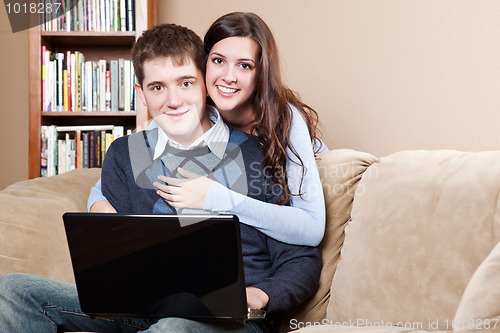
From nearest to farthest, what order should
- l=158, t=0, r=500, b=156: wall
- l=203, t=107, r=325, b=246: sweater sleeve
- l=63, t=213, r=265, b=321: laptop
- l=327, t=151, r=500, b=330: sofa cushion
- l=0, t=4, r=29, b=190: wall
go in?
l=63, t=213, r=265, b=321: laptop → l=327, t=151, r=500, b=330: sofa cushion → l=203, t=107, r=325, b=246: sweater sleeve → l=158, t=0, r=500, b=156: wall → l=0, t=4, r=29, b=190: wall

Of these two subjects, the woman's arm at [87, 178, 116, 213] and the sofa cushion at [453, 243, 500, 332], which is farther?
the woman's arm at [87, 178, 116, 213]

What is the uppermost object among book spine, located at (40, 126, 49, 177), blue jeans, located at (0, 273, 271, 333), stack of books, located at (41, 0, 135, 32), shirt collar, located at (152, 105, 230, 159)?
stack of books, located at (41, 0, 135, 32)

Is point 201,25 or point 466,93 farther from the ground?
point 201,25

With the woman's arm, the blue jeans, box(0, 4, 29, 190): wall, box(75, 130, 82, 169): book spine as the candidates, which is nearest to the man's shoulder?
the woman's arm

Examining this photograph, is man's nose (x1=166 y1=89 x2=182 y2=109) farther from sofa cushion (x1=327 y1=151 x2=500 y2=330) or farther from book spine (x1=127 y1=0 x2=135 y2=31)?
book spine (x1=127 y1=0 x2=135 y2=31)

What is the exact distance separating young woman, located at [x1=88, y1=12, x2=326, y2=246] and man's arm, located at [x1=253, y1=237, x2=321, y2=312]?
34 millimetres

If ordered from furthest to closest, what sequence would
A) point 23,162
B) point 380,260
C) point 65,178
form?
1. point 23,162
2. point 65,178
3. point 380,260

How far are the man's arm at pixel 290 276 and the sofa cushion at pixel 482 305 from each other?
0.45 m

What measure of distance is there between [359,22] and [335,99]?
0.93 ft

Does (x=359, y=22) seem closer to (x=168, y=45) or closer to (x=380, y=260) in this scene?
(x=168, y=45)

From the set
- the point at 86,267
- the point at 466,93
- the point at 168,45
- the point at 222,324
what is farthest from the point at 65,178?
the point at 466,93

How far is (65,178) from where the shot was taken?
1.81m

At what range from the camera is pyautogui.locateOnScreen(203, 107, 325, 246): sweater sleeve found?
50.5 inches

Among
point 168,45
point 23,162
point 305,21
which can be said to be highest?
point 305,21
